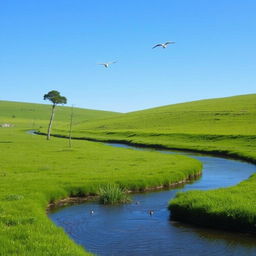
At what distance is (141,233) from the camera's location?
21938 mm

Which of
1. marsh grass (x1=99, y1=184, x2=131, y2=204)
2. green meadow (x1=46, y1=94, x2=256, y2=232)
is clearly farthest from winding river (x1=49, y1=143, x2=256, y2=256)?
green meadow (x1=46, y1=94, x2=256, y2=232)

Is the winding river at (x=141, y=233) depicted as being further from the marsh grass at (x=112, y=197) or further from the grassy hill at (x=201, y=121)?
the grassy hill at (x=201, y=121)

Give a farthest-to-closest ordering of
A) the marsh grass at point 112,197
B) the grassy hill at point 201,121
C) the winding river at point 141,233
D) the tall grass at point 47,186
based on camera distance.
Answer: the grassy hill at point 201,121, the marsh grass at point 112,197, the winding river at point 141,233, the tall grass at point 47,186

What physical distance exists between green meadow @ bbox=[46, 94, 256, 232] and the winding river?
37.7 inches

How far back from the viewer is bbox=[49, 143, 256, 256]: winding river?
758 inches

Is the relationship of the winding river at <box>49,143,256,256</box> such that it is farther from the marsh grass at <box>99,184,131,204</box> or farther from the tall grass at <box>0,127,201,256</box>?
the tall grass at <box>0,127,201,256</box>

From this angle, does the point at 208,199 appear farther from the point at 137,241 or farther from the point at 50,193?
the point at 50,193

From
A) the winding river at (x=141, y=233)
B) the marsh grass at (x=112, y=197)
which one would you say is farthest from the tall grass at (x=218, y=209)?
the marsh grass at (x=112, y=197)

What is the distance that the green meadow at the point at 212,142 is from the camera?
2320 centimetres

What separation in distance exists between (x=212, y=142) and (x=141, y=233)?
64184mm

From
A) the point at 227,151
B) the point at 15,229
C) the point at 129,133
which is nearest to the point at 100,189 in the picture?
the point at 15,229

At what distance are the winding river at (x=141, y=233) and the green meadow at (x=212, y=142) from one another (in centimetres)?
96

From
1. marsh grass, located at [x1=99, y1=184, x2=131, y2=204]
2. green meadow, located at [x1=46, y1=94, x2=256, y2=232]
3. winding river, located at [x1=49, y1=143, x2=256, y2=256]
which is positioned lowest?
winding river, located at [x1=49, y1=143, x2=256, y2=256]

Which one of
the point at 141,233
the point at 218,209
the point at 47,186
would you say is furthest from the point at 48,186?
the point at 218,209
